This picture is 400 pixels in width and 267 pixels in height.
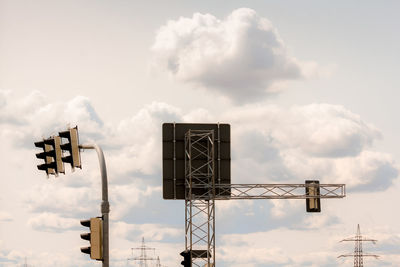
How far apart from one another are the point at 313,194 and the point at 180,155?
27.4 ft

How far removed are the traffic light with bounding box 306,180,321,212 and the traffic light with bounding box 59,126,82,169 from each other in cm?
2548

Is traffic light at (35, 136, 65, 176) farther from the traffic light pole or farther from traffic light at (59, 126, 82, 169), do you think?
the traffic light pole

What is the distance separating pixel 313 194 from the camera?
4112 cm

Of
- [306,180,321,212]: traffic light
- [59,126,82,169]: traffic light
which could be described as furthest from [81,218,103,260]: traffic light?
[306,180,321,212]: traffic light

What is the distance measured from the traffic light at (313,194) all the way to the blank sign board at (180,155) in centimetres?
478

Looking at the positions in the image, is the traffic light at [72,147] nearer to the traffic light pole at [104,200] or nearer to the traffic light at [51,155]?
the traffic light at [51,155]

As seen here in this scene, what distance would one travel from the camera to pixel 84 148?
708 inches

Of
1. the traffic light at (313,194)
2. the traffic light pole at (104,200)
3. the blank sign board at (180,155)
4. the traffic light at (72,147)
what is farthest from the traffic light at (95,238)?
the traffic light at (313,194)

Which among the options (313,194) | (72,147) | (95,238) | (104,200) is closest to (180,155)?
(313,194)

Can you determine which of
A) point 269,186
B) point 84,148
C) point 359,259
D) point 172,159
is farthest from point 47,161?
point 359,259

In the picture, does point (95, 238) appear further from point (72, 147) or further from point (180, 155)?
point (180, 155)

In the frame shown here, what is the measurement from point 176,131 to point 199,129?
1337mm

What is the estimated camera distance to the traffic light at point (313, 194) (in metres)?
40.8

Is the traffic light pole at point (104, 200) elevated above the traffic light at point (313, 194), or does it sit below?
below
